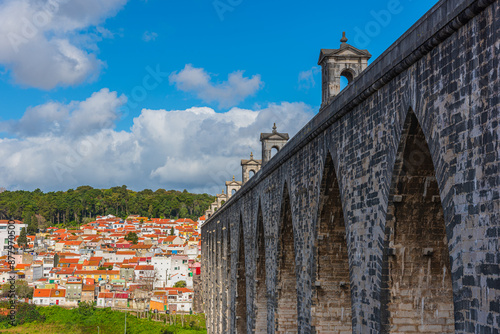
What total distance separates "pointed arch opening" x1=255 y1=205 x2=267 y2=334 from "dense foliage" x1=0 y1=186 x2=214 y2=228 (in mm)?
148822

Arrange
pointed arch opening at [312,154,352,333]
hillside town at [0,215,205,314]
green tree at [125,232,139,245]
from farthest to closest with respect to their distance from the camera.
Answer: green tree at [125,232,139,245]
hillside town at [0,215,205,314]
pointed arch opening at [312,154,352,333]

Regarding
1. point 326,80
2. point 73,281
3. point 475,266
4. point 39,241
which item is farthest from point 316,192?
point 39,241

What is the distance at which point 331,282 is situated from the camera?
547 inches

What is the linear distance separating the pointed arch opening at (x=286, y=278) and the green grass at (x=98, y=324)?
Answer: 143ft

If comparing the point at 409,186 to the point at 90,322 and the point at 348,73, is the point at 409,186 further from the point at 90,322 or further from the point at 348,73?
the point at 90,322

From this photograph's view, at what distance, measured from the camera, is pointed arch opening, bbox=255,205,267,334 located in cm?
2205

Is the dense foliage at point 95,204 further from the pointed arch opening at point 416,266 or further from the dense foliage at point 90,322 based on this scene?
the pointed arch opening at point 416,266

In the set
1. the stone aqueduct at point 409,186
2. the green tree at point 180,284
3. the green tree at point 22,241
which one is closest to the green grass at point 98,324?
the green tree at point 180,284

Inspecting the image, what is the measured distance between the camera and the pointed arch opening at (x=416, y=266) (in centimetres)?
955

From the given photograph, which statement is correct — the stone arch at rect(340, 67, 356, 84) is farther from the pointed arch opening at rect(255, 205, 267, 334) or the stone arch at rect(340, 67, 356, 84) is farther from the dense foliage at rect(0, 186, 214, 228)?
the dense foliage at rect(0, 186, 214, 228)

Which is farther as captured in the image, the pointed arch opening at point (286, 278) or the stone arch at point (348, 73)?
the pointed arch opening at point (286, 278)

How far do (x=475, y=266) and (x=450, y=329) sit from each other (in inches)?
137

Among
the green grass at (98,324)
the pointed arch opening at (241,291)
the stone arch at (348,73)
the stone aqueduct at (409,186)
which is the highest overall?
the stone arch at (348,73)

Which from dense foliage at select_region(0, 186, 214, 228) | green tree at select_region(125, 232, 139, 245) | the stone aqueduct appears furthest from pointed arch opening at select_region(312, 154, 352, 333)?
dense foliage at select_region(0, 186, 214, 228)
